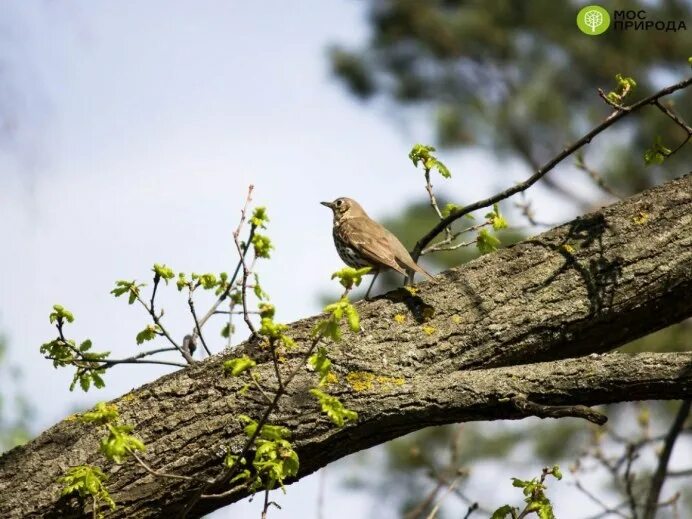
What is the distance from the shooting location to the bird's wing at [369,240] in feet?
19.1

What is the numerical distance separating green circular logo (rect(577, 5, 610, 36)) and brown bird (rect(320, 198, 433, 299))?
352 inches

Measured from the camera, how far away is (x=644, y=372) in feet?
10.9

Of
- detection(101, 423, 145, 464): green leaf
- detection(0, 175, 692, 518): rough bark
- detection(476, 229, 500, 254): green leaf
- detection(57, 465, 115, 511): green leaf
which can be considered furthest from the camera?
detection(476, 229, 500, 254): green leaf

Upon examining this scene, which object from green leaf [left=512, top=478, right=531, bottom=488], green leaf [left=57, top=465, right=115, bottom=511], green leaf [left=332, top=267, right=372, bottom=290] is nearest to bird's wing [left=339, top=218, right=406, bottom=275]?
green leaf [left=512, top=478, right=531, bottom=488]

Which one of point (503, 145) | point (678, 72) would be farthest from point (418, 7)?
point (678, 72)

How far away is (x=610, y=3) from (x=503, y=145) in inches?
95.6

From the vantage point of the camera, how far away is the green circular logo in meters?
14.8

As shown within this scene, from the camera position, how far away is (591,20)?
1495cm

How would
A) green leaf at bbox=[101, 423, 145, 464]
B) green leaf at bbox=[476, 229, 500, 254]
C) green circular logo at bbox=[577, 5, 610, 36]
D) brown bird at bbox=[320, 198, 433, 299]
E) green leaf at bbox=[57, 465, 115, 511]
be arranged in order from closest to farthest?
green leaf at bbox=[101, 423, 145, 464], green leaf at bbox=[57, 465, 115, 511], green leaf at bbox=[476, 229, 500, 254], brown bird at bbox=[320, 198, 433, 299], green circular logo at bbox=[577, 5, 610, 36]

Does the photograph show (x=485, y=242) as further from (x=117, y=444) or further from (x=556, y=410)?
(x=117, y=444)

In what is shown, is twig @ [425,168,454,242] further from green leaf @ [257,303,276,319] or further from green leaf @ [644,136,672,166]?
green leaf @ [257,303,276,319]

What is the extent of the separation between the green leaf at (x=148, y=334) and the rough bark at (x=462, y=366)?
0.25 metres

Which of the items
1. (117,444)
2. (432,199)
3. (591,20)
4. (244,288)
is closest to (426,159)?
(432,199)

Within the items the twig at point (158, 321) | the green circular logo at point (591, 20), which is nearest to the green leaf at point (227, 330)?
the twig at point (158, 321)
